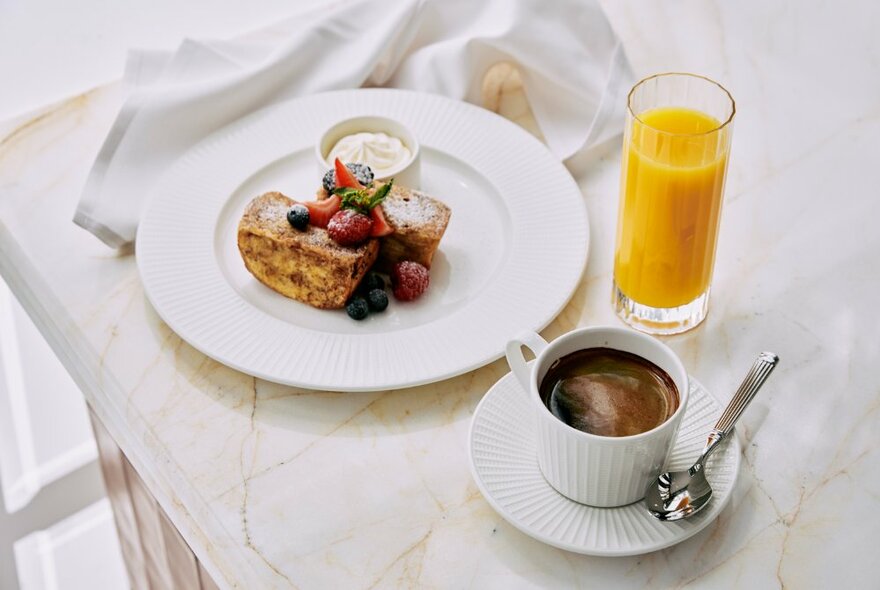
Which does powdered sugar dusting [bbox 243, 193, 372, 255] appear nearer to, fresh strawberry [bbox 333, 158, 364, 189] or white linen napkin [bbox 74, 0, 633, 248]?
fresh strawberry [bbox 333, 158, 364, 189]

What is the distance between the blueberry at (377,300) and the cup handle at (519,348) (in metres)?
0.32

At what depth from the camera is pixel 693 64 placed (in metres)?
1.80

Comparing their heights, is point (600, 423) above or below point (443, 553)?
above

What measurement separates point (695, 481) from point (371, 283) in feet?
1.75

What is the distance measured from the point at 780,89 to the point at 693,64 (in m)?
0.17

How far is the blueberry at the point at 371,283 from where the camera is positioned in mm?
1352

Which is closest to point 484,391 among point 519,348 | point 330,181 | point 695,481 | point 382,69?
point 519,348

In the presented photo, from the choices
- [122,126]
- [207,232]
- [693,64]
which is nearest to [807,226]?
[693,64]

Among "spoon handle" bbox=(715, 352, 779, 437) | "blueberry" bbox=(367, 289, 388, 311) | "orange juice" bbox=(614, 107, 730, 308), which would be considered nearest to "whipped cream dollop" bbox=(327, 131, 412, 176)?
"blueberry" bbox=(367, 289, 388, 311)

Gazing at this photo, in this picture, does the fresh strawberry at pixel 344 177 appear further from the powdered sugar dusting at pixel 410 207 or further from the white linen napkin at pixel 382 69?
the white linen napkin at pixel 382 69

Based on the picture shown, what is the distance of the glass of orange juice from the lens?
1165 millimetres

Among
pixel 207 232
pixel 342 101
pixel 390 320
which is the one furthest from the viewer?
pixel 342 101

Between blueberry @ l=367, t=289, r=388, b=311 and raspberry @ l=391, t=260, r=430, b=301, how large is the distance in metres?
0.03

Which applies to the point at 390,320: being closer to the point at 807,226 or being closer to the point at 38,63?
the point at 807,226
